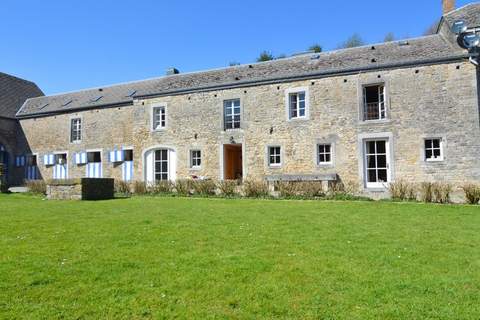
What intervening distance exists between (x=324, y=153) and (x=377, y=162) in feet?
6.77

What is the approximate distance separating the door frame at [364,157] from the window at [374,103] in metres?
0.76

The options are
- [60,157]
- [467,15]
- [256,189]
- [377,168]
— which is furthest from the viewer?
[60,157]

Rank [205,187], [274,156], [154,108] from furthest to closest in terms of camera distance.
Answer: [154,108] < [274,156] < [205,187]

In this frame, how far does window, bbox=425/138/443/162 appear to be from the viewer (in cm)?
1351

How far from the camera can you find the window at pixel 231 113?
56.1 feet

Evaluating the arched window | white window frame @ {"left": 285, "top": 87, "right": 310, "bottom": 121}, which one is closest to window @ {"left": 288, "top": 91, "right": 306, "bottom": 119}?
white window frame @ {"left": 285, "top": 87, "right": 310, "bottom": 121}

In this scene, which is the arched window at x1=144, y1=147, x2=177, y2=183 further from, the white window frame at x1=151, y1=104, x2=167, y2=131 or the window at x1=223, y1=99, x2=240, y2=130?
the window at x1=223, y1=99, x2=240, y2=130

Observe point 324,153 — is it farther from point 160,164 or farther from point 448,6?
point 448,6

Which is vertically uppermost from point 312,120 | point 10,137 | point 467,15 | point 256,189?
point 467,15

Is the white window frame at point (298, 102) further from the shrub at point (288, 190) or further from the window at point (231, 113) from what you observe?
the shrub at point (288, 190)

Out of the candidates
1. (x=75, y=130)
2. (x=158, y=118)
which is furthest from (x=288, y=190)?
(x=75, y=130)

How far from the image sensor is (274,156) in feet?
53.2

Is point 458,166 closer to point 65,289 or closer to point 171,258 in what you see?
point 171,258

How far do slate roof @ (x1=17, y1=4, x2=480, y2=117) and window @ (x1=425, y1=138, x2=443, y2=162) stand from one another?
9.52 ft
